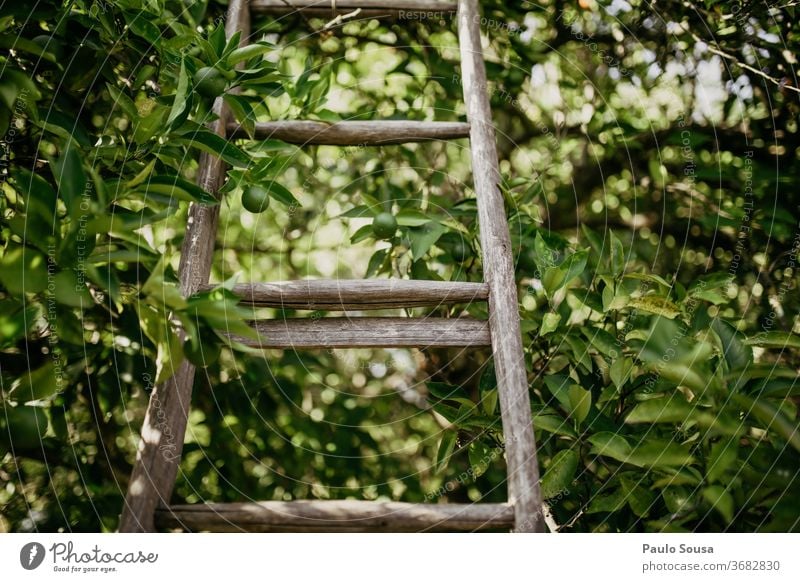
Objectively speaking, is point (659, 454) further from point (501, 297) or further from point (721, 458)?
point (501, 297)

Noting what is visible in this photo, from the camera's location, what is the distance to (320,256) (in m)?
2.28

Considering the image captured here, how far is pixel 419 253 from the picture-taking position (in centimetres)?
132

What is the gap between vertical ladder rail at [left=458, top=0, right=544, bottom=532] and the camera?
1.05 meters

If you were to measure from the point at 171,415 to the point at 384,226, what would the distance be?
1.84ft

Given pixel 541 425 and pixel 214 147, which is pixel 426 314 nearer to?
pixel 541 425

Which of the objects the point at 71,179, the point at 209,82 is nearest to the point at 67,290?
the point at 71,179

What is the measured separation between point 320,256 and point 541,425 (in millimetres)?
1265

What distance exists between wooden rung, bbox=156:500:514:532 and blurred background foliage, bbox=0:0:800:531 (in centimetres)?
25

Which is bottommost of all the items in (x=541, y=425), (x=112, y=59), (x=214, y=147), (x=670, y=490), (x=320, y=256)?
(x=670, y=490)

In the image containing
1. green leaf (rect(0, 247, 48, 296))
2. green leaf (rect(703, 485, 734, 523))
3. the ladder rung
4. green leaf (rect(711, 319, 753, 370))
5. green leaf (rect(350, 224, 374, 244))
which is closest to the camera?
green leaf (rect(0, 247, 48, 296))

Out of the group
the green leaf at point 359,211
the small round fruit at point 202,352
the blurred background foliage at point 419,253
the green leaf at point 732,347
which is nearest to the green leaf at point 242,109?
the blurred background foliage at point 419,253

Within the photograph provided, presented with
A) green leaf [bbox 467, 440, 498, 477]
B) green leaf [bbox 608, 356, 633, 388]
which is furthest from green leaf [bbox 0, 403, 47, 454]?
green leaf [bbox 608, 356, 633, 388]
